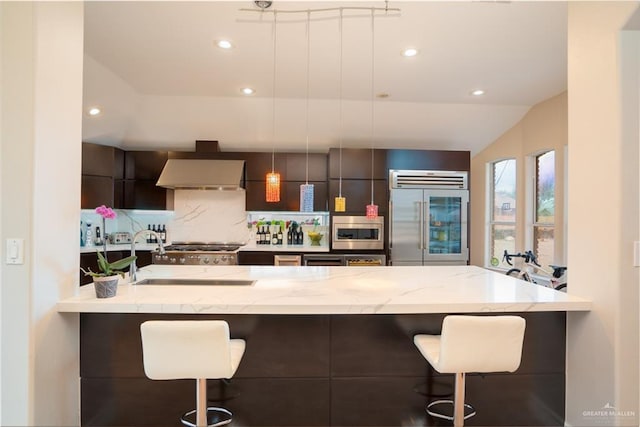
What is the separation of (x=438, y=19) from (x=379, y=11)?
0.46 metres

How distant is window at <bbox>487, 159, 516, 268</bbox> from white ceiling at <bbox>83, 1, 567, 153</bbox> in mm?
495

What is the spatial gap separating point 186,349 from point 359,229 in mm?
3361

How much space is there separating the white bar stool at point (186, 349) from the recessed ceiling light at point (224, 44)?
2379mm

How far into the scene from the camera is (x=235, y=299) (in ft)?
5.75

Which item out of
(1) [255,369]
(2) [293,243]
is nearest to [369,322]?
(1) [255,369]

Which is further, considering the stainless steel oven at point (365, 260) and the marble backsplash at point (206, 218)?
the marble backsplash at point (206, 218)

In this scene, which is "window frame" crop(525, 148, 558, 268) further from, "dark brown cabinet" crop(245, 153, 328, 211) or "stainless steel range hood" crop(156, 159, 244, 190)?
"stainless steel range hood" crop(156, 159, 244, 190)

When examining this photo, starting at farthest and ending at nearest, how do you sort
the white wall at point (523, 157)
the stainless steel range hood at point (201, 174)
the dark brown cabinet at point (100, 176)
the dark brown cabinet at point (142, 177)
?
the dark brown cabinet at point (142, 177)
the stainless steel range hood at point (201, 174)
the dark brown cabinet at point (100, 176)
the white wall at point (523, 157)

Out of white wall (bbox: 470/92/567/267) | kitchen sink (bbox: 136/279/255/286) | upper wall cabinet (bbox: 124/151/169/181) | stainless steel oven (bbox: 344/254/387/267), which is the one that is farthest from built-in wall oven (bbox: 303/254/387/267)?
upper wall cabinet (bbox: 124/151/169/181)

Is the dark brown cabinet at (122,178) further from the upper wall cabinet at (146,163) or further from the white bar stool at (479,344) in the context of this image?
the white bar stool at (479,344)

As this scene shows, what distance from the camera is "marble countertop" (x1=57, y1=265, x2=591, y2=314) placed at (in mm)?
1676
